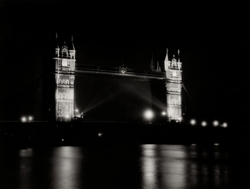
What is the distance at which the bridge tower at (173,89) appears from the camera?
6076 centimetres

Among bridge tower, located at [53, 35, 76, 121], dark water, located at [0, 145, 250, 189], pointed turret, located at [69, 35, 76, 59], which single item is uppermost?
pointed turret, located at [69, 35, 76, 59]

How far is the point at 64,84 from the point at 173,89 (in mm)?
19179

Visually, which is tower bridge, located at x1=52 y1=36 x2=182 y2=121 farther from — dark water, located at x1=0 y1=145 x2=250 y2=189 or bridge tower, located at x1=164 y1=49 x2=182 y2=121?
dark water, located at x1=0 y1=145 x2=250 y2=189

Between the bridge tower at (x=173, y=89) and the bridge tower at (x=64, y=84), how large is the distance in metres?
16.6

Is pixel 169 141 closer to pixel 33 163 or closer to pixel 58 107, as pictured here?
pixel 58 107

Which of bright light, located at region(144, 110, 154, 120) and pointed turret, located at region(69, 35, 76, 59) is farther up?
pointed turret, located at region(69, 35, 76, 59)

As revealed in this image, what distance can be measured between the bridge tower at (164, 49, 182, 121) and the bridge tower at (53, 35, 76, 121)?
16.6 meters

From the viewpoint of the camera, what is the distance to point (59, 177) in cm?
1588

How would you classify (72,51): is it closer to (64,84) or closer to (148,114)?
(64,84)

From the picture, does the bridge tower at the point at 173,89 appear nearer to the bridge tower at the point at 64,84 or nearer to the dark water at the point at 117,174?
the bridge tower at the point at 64,84

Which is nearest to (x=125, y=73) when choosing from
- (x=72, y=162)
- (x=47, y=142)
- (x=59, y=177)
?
(x=47, y=142)

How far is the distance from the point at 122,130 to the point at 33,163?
2215cm

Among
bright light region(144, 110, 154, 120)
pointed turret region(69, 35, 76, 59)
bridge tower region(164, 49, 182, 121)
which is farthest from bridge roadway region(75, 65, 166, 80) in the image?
bright light region(144, 110, 154, 120)

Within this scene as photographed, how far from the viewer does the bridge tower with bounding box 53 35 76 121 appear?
48.3m
